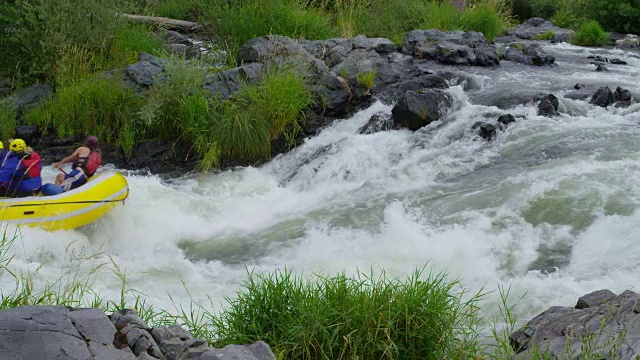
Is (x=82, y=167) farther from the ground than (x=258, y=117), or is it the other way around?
(x=258, y=117)

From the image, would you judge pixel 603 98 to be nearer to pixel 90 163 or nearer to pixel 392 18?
pixel 392 18

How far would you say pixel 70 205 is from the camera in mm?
6805

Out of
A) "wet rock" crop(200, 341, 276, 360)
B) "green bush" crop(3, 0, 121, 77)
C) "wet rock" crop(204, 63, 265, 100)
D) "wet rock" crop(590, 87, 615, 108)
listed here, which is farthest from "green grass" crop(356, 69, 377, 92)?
"wet rock" crop(200, 341, 276, 360)

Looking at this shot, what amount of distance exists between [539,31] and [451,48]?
16.8ft

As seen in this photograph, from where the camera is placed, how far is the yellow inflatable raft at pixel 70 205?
6539 mm

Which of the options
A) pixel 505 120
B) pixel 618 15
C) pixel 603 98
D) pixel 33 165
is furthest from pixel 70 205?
pixel 618 15

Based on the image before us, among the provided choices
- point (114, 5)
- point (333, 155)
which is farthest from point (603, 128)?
point (114, 5)

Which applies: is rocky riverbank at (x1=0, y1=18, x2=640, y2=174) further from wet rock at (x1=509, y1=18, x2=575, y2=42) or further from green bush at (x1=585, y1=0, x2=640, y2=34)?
green bush at (x1=585, y1=0, x2=640, y2=34)

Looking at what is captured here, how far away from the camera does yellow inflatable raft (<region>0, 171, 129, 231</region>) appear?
6539mm

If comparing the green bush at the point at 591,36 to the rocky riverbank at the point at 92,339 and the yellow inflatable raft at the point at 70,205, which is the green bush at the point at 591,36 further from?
the rocky riverbank at the point at 92,339

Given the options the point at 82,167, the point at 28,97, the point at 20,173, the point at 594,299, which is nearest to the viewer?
the point at 594,299

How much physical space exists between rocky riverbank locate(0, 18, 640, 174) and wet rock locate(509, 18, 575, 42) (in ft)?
9.44

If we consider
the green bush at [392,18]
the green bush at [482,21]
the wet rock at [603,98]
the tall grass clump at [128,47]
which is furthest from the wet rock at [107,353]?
the green bush at [482,21]

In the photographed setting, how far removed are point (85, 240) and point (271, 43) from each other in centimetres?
466
